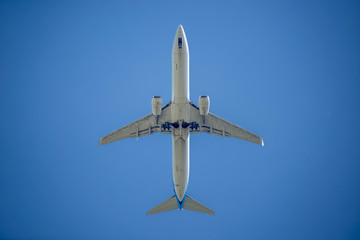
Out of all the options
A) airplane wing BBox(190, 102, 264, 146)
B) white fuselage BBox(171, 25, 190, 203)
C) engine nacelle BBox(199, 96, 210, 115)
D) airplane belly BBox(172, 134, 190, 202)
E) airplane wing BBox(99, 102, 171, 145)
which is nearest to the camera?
white fuselage BBox(171, 25, 190, 203)

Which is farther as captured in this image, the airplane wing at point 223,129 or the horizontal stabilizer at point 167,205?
the horizontal stabilizer at point 167,205

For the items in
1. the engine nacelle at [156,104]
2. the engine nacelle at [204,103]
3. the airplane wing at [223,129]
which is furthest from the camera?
the airplane wing at [223,129]

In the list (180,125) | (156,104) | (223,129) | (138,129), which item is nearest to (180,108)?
(180,125)

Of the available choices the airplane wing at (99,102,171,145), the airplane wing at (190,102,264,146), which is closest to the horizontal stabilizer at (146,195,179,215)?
the airplane wing at (99,102,171,145)

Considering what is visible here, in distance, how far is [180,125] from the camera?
40.1 m

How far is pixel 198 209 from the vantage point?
43844 millimetres

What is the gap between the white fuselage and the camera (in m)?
37.1

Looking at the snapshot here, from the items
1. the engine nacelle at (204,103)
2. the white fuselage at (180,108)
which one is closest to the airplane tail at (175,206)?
the white fuselage at (180,108)

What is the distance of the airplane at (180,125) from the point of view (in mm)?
37344

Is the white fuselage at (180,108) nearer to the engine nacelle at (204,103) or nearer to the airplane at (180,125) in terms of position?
the airplane at (180,125)

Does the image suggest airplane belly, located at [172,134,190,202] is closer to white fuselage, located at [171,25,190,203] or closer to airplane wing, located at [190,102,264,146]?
white fuselage, located at [171,25,190,203]

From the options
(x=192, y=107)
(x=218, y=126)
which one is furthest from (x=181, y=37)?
(x=218, y=126)

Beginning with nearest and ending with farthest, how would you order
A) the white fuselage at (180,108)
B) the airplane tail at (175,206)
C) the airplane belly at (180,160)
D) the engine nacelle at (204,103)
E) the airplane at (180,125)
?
1. the white fuselage at (180,108)
2. the airplane at (180,125)
3. the engine nacelle at (204,103)
4. the airplane belly at (180,160)
5. the airplane tail at (175,206)

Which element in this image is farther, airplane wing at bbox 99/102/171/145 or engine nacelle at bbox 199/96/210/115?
airplane wing at bbox 99/102/171/145
